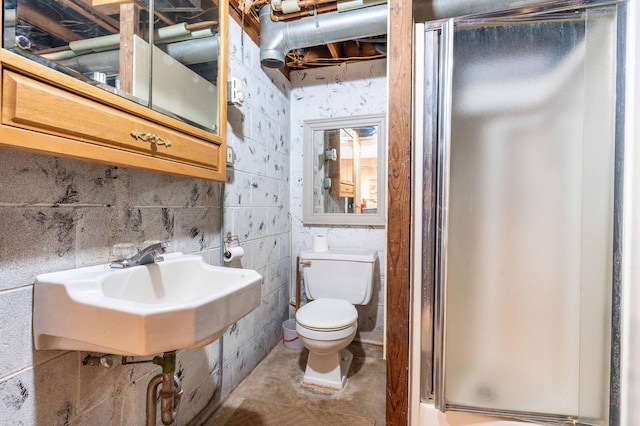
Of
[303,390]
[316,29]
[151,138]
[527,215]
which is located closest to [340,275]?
[303,390]

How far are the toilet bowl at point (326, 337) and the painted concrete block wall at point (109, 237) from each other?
15.9 inches

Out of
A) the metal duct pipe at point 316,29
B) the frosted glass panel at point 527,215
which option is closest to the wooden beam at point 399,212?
the frosted glass panel at point 527,215

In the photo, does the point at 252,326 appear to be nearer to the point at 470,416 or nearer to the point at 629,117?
the point at 470,416

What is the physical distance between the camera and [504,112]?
111 centimetres

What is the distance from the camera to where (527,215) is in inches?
44.0

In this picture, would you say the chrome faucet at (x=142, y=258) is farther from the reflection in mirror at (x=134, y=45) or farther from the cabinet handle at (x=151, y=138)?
the reflection in mirror at (x=134, y=45)

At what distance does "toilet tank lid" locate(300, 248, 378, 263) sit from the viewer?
6.68ft

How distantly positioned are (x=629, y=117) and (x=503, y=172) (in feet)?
1.52

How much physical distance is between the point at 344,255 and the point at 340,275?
14cm

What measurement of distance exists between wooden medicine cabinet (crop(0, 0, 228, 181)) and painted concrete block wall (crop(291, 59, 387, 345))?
1.15 metres

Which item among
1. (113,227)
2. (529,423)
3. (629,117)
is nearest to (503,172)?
(629,117)

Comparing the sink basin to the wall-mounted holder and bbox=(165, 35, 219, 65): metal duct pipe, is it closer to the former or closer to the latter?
the wall-mounted holder

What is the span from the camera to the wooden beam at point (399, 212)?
42.9 inches

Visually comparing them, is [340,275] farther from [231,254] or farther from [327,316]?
[231,254]
